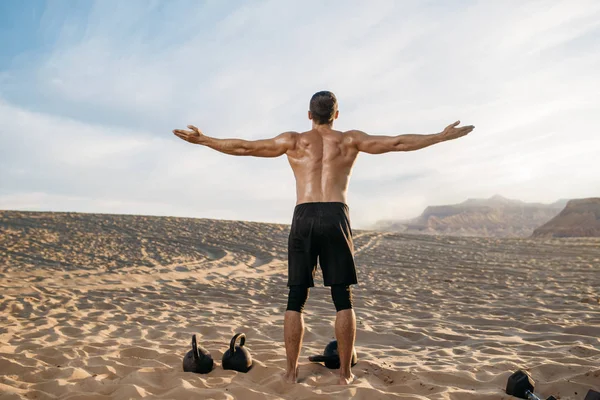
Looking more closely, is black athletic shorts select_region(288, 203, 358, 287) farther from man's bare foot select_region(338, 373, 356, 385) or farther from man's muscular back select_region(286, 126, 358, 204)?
man's bare foot select_region(338, 373, 356, 385)

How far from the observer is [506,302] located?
8.27m

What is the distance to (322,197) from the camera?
12.2 ft

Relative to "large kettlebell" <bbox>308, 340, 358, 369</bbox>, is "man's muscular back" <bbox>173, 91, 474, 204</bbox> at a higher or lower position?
higher

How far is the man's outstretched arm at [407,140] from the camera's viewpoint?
374 centimetres

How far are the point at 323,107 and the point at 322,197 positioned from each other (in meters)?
0.77

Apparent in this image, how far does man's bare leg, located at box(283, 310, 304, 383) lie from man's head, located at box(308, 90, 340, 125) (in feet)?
5.30

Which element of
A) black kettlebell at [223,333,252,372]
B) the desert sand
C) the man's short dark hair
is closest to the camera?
the desert sand

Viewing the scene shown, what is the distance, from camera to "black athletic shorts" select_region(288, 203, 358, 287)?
11.9 ft

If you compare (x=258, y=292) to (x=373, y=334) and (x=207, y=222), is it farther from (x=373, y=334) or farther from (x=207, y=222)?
(x=207, y=222)

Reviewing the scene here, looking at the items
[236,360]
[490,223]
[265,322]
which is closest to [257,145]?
[236,360]

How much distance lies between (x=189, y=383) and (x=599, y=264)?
596 inches

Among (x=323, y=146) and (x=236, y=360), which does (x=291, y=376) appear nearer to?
(x=236, y=360)

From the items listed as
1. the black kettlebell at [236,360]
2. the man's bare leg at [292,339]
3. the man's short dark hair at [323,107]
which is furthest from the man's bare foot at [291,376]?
the man's short dark hair at [323,107]

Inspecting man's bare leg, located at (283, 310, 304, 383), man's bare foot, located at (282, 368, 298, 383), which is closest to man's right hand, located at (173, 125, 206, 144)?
man's bare leg, located at (283, 310, 304, 383)
